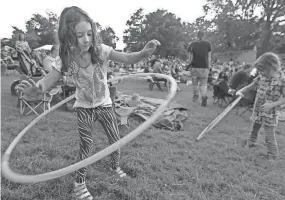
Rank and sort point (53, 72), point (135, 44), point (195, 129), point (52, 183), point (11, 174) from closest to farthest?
point (11, 174), point (53, 72), point (52, 183), point (195, 129), point (135, 44)

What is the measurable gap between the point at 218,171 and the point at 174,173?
2.07 feet

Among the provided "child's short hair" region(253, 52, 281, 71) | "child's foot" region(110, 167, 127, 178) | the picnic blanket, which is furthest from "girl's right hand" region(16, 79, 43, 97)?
"child's short hair" region(253, 52, 281, 71)

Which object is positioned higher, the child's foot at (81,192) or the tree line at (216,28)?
the tree line at (216,28)

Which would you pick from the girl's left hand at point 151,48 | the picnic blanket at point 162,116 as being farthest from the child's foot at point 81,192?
the picnic blanket at point 162,116

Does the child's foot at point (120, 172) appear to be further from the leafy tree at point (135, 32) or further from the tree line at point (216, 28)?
the leafy tree at point (135, 32)

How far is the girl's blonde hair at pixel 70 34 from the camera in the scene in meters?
2.15

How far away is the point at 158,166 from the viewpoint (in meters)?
3.30

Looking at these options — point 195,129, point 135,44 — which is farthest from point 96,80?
point 135,44

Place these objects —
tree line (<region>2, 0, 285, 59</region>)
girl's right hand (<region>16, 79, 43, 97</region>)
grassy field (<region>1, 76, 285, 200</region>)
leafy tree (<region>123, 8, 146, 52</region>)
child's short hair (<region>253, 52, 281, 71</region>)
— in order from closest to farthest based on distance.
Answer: girl's right hand (<region>16, 79, 43, 97</region>) < grassy field (<region>1, 76, 285, 200</region>) < child's short hair (<region>253, 52, 281, 71</region>) < tree line (<region>2, 0, 285, 59</region>) < leafy tree (<region>123, 8, 146, 52</region>)

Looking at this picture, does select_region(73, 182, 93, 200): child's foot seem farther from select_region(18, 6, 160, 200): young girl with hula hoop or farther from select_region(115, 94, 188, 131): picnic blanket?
select_region(115, 94, 188, 131): picnic blanket

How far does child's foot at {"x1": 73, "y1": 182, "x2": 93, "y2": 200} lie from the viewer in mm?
2447

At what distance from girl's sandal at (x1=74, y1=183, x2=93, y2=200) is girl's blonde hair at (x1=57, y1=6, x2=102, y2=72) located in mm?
1200

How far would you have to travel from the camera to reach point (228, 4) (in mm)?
36812

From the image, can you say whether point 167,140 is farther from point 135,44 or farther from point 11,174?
point 135,44
